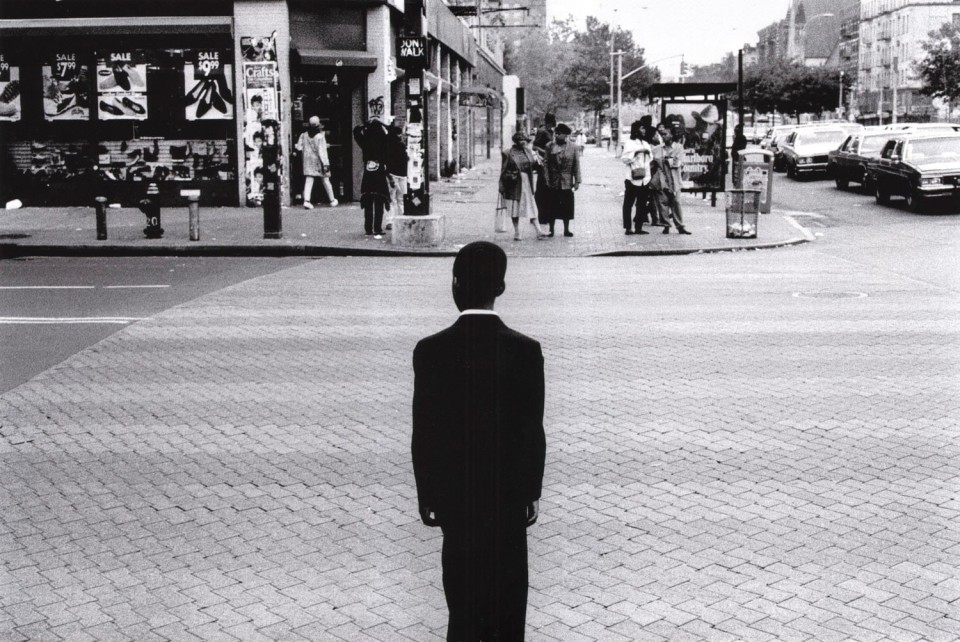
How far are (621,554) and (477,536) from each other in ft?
6.45

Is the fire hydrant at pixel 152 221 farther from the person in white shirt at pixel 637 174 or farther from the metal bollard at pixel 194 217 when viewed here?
the person in white shirt at pixel 637 174

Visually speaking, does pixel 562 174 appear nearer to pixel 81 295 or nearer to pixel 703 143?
pixel 703 143

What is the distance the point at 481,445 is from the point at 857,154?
3177 cm

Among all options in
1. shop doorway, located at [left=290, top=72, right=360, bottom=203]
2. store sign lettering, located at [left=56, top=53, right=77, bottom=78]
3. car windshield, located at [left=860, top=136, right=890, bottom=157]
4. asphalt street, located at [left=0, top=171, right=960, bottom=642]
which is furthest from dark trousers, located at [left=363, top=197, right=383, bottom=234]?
car windshield, located at [left=860, top=136, right=890, bottom=157]

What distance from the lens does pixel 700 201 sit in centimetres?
3023

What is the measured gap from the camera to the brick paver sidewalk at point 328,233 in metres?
18.9

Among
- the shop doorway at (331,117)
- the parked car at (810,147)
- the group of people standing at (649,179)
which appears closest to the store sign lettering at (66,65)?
the shop doorway at (331,117)

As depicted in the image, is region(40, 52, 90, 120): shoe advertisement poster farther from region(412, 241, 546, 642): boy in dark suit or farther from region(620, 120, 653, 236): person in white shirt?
region(412, 241, 546, 642): boy in dark suit

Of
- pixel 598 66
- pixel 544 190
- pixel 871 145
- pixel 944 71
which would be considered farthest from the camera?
pixel 598 66

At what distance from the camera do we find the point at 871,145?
33906 mm

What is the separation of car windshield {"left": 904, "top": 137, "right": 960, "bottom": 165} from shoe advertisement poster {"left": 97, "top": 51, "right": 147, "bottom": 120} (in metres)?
16.5

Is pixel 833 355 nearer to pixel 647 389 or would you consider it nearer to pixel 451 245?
pixel 647 389

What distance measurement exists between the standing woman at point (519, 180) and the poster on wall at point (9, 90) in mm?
11650

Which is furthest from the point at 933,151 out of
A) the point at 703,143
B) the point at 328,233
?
the point at 328,233
